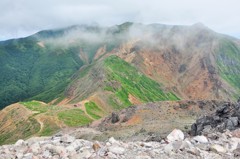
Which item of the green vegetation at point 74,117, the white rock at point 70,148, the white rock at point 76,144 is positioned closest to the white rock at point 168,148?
the white rock at point 76,144

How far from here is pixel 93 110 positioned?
7505 inches

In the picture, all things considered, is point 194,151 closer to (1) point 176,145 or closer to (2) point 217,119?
(1) point 176,145

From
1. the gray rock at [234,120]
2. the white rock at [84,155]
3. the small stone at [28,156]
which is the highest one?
the white rock at [84,155]

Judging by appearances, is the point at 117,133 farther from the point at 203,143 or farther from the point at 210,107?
the point at 203,143

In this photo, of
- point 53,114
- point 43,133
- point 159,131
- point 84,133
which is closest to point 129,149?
point 159,131

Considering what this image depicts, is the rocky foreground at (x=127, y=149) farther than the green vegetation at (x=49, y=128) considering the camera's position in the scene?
No

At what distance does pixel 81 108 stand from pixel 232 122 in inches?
5223

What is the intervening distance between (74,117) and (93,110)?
20.0 m

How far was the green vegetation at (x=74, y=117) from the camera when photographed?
16562 cm

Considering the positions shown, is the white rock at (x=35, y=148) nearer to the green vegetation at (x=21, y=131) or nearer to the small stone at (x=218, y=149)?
the small stone at (x=218, y=149)

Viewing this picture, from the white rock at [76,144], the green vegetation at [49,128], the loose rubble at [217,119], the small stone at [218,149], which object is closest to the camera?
the white rock at [76,144]

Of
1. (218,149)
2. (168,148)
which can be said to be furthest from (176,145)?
(218,149)

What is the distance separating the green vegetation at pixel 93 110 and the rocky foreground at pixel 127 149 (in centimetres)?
15749

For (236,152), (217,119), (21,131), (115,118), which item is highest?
(236,152)
